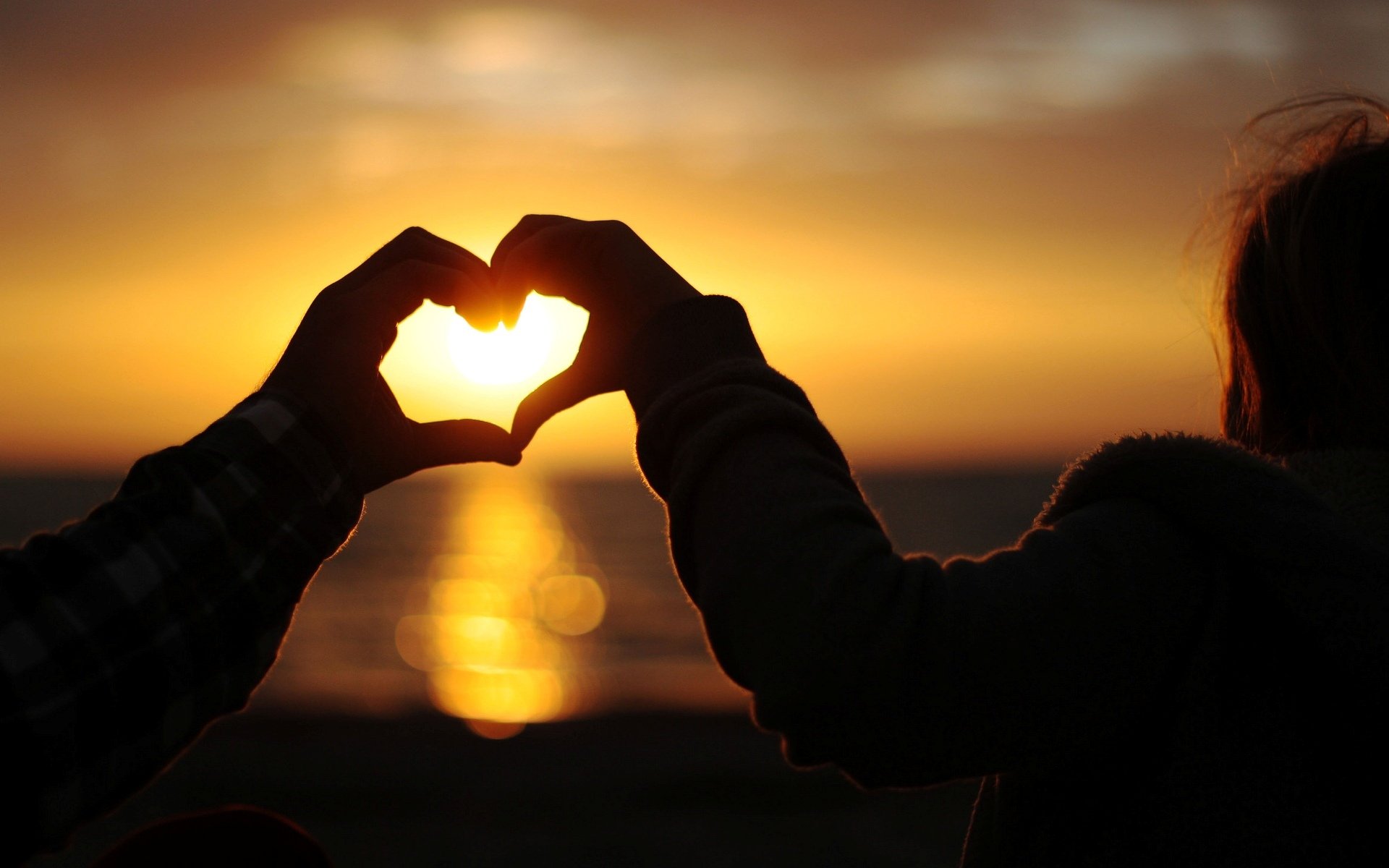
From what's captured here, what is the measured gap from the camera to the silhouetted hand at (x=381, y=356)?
140cm

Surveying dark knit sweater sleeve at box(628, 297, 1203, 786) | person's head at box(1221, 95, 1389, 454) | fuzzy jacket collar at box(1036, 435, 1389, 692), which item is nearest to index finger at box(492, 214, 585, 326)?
dark knit sweater sleeve at box(628, 297, 1203, 786)

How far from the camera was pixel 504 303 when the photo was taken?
1518 millimetres

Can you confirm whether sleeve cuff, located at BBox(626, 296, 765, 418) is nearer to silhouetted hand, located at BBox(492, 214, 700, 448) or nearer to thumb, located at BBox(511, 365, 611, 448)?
silhouetted hand, located at BBox(492, 214, 700, 448)

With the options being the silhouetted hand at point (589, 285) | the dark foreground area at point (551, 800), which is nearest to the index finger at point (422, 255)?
the silhouetted hand at point (589, 285)

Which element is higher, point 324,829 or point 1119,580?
point 1119,580

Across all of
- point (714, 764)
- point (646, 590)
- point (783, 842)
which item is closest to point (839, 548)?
point (783, 842)

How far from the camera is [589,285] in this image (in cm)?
133

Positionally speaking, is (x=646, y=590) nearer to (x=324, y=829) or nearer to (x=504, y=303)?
(x=324, y=829)

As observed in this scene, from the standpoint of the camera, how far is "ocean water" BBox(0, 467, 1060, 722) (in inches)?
620

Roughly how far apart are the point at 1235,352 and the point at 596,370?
0.93 metres

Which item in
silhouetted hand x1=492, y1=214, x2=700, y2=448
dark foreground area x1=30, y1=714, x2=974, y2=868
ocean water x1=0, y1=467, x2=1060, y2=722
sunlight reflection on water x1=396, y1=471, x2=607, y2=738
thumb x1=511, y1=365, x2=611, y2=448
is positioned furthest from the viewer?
sunlight reflection on water x1=396, y1=471, x2=607, y2=738

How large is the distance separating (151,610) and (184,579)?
5 cm

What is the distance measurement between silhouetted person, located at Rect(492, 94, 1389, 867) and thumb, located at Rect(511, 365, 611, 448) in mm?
169

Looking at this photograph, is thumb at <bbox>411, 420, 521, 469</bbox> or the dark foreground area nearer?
thumb at <bbox>411, 420, 521, 469</bbox>
